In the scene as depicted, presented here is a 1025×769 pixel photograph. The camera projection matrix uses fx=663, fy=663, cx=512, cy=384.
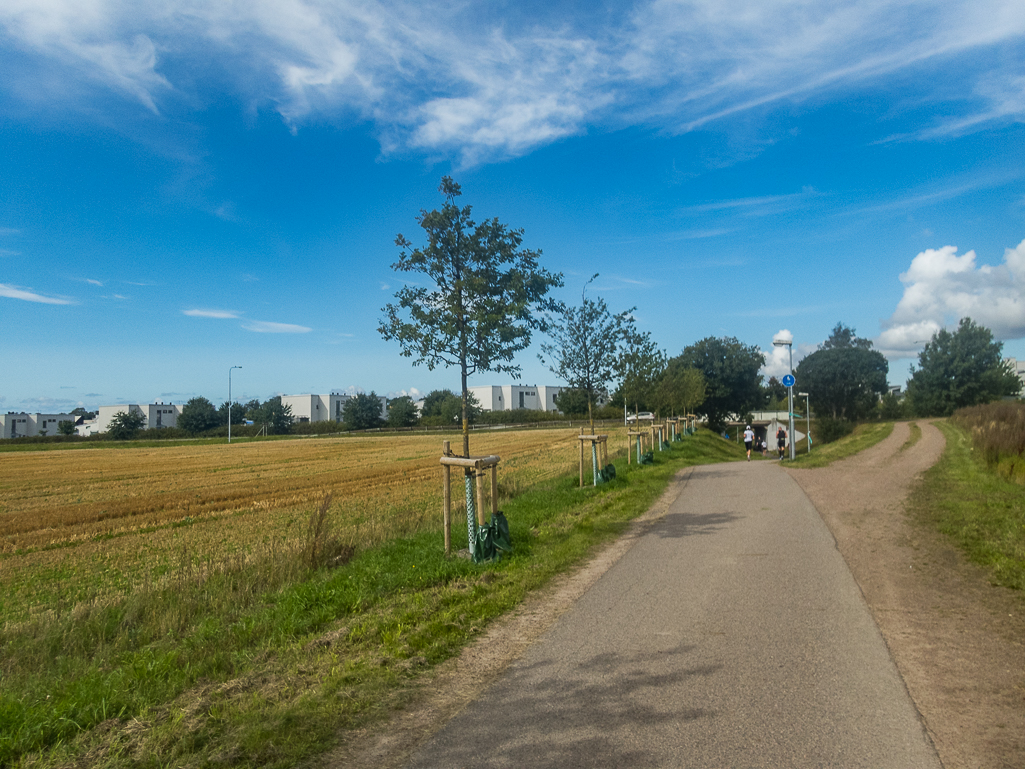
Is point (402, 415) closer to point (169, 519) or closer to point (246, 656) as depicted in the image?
point (169, 519)

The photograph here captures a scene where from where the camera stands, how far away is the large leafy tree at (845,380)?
2977 inches

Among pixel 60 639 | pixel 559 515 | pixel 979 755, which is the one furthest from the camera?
pixel 559 515

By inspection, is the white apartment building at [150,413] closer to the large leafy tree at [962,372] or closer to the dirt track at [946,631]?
the large leafy tree at [962,372]

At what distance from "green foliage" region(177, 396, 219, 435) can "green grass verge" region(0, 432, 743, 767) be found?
10777 cm

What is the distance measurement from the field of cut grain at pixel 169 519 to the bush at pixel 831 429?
157 ft

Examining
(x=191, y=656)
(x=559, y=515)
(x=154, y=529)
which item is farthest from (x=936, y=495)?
(x=154, y=529)

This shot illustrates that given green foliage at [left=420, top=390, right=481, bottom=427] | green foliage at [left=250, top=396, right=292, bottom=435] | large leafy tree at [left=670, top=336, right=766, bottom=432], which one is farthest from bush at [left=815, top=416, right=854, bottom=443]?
green foliage at [left=250, top=396, right=292, bottom=435]

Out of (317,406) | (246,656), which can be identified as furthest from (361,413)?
(246,656)

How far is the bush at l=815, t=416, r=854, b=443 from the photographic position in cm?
6412

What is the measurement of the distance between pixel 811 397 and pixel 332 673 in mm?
83088

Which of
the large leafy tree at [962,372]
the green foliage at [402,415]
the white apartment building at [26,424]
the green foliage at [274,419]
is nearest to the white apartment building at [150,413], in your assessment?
the white apartment building at [26,424]

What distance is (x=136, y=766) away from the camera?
3.74 metres

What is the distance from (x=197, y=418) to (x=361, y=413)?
26547 millimetres

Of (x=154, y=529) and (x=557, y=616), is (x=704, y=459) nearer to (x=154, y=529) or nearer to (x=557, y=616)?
(x=154, y=529)
